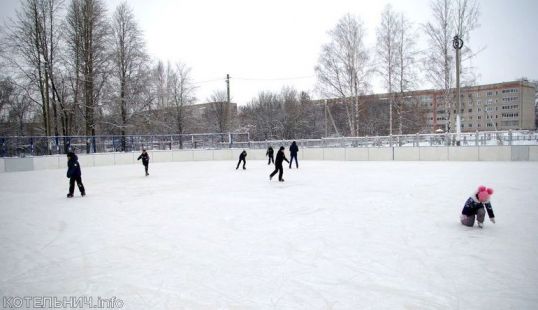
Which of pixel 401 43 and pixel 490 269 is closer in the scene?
pixel 490 269

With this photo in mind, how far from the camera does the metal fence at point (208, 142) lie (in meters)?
18.4

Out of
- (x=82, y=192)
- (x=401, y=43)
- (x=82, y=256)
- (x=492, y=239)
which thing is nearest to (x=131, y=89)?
(x=82, y=192)

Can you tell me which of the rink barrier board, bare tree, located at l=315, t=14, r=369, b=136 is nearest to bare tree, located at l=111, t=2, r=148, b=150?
the rink barrier board

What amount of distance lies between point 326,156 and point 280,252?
65.3 ft

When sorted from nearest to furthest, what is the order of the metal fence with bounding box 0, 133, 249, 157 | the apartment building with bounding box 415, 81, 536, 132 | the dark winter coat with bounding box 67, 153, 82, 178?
the dark winter coat with bounding box 67, 153, 82, 178 → the metal fence with bounding box 0, 133, 249, 157 → the apartment building with bounding box 415, 81, 536, 132

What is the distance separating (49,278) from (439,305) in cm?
432

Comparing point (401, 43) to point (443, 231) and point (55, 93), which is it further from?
point (55, 93)

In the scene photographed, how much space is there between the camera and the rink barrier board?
1812cm

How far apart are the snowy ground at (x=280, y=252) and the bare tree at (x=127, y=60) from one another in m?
21.6

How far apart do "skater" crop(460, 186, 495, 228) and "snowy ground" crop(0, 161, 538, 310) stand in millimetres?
174

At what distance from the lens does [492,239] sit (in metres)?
5.05

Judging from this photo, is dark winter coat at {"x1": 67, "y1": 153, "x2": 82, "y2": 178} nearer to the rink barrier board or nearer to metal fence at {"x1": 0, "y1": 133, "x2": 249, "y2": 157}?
metal fence at {"x1": 0, "y1": 133, "x2": 249, "y2": 157}

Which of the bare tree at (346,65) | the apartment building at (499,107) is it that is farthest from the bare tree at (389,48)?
the apartment building at (499,107)

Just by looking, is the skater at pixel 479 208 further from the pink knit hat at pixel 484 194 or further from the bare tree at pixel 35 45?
the bare tree at pixel 35 45
